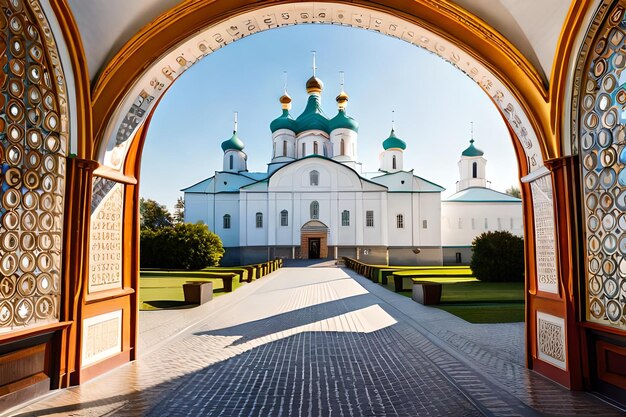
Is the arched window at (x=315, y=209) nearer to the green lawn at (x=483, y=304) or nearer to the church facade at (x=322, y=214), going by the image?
the church facade at (x=322, y=214)

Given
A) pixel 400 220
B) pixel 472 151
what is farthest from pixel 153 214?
pixel 472 151

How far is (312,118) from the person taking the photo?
43.1 m

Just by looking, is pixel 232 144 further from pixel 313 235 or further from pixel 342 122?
pixel 313 235

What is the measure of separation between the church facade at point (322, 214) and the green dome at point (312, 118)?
2965 mm

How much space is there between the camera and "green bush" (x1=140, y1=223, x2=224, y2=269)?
26.6 metres

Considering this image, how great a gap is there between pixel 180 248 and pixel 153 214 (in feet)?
105

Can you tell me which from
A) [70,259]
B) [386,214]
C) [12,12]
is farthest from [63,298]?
[386,214]

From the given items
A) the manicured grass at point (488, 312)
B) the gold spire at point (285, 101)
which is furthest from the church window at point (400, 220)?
the manicured grass at point (488, 312)

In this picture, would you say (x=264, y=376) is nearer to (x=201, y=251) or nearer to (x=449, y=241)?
(x=201, y=251)

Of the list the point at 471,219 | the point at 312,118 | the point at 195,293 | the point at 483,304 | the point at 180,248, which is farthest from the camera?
the point at 312,118

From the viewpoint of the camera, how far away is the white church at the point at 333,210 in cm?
3766

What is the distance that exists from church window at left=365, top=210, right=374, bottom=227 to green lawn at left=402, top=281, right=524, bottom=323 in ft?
67.5

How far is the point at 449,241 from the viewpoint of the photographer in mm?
41156

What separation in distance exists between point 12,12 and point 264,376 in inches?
197
